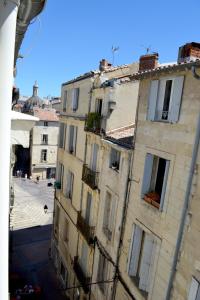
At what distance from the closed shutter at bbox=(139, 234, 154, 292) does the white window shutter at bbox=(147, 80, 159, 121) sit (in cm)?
504

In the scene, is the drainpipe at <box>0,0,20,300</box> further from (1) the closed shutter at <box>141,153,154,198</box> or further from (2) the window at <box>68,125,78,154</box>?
(2) the window at <box>68,125,78,154</box>

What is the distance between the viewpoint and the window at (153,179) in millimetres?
11352

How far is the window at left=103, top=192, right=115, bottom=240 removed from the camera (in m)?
15.5

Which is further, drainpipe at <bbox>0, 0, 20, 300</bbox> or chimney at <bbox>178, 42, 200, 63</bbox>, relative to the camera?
chimney at <bbox>178, 42, 200, 63</bbox>

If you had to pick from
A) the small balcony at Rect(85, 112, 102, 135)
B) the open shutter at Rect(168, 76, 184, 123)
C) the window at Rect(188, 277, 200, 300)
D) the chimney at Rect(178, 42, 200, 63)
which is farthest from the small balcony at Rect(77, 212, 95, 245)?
the chimney at Rect(178, 42, 200, 63)

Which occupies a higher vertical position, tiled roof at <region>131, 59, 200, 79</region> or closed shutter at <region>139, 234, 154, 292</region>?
tiled roof at <region>131, 59, 200, 79</region>

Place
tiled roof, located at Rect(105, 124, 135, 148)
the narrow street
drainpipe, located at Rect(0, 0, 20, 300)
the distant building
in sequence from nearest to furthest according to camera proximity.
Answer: drainpipe, located at Rect(0, 0, 20, 300)
tiled roof, located at Rect(105, 124, 135, 148)
the narrow street
the distant building

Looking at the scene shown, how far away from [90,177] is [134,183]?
5.96 m

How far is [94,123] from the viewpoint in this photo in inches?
715

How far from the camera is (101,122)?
17.4m

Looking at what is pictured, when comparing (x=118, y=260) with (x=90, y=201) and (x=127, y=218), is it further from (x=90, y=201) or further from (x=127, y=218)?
(x=90, y=201)

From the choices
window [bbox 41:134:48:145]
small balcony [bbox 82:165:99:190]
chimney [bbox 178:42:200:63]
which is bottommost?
window [bbox 41:134:48:145]

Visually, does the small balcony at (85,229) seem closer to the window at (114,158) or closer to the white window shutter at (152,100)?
the window at (114,158)

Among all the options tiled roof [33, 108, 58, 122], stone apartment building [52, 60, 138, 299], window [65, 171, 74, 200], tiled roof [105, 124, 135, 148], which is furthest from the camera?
tiled roof [33, 108, 58, 122]
